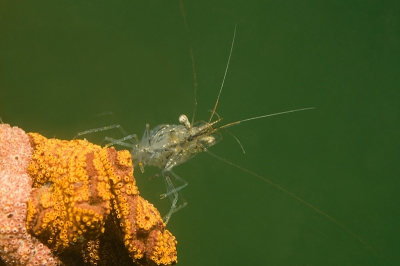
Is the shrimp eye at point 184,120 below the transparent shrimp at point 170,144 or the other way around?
the other way around

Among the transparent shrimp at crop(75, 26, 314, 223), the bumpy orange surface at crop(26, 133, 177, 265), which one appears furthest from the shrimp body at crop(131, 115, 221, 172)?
the bumpy orange surface at crop(26, 133, 177, 265)

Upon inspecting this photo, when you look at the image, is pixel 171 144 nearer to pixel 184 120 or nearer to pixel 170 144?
pixel 170 144

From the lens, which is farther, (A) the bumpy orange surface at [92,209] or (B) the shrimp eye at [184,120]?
(B) the shrimp eye at [184,120]

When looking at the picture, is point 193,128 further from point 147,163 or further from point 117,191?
point 117,191

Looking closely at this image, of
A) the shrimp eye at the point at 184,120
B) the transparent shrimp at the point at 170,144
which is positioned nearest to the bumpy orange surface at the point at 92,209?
the transparent shrimp at the point at 170,144

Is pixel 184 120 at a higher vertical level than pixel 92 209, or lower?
lower

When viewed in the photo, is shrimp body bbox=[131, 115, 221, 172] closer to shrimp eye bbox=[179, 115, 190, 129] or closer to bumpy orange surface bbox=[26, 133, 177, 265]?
shrimp eye bbox=[179, 115, 190, 129]

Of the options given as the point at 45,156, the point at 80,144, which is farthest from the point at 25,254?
the point at 80,144

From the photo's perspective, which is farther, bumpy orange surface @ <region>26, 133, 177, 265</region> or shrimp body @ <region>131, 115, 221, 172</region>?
shrimp body @ <region>131, 115, 221, 172</region>

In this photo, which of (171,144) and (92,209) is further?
(171,144)

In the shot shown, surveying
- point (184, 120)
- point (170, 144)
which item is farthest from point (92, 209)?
point (184, 120)

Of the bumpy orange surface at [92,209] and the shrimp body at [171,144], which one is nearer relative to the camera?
the bumpy orange surface at [92,209]

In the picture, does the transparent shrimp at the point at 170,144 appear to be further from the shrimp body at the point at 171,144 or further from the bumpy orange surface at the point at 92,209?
the bumpy orange surface at the point at 92,209
